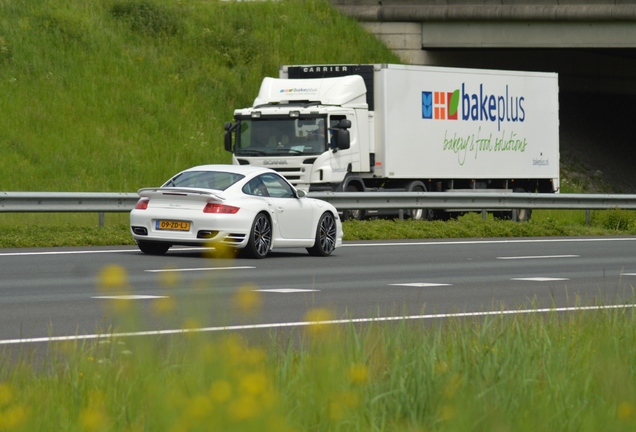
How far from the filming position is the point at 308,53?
148ft

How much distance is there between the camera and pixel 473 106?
34000 mm

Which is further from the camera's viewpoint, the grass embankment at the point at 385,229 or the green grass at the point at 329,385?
the grass embankment at the point at 385,229

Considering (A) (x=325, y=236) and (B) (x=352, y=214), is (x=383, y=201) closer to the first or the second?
(B) (x=352, y=214)

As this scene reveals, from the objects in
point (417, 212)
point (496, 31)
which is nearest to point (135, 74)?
point (496, 31)

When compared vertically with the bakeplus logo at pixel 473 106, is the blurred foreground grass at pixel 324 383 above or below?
below

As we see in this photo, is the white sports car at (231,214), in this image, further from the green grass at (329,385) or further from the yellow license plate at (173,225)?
the green grass at (329,385)

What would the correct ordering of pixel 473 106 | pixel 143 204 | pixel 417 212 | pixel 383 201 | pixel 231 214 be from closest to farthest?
1. pixel 231 214
2. pixel 143 204
3. pixel 383 201
4. pixel 417 212
5. pixel 473 106

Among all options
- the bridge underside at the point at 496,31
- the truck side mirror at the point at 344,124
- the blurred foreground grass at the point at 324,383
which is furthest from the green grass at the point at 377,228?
the blurred foreground grass at the point at 324,383

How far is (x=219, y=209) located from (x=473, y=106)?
16497 millimetres

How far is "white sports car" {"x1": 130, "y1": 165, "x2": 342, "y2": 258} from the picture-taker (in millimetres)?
18594

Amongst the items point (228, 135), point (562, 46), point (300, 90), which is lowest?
point (228, 135)

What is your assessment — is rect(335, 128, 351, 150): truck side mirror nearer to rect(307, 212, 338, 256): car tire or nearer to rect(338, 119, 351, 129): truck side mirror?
rect(338, 119, 351, 129): truck side mirror

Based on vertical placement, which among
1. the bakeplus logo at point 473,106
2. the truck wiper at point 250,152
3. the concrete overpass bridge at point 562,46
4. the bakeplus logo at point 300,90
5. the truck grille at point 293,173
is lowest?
the truck grille at point 293,173

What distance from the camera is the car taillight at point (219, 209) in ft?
61.0
